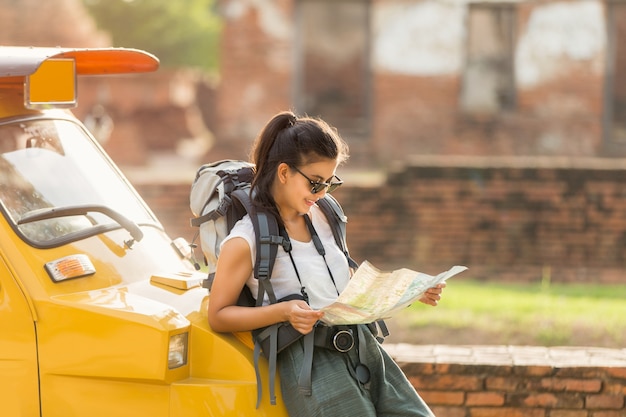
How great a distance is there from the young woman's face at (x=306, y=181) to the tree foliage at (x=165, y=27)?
4211 cm

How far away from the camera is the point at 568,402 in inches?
210

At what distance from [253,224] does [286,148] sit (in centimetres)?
27

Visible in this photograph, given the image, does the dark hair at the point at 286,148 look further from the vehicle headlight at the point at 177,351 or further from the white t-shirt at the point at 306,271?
the vehicle headlight at the point at 177,351

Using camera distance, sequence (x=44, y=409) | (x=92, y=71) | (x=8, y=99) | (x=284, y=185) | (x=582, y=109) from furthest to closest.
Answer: (x=582, y=109), (x=92, y=71), (x=8, y=99), (x=284, y=185), (x=44, y=409)

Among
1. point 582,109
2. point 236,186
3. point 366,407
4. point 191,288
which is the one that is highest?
point 236,186

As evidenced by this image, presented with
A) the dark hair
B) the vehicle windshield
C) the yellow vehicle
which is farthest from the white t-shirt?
the vehicle windshield

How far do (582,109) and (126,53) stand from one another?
1477 centimetres

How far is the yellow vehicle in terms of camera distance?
363 centimetres

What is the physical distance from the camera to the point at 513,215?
11.8m

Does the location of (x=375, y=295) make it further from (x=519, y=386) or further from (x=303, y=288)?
(x=519, y=386)

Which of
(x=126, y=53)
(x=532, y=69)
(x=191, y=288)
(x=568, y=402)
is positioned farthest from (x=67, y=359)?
(x=532, y=69)

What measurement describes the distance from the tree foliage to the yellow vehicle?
41768 millimetres

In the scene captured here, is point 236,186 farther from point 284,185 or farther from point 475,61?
point 475,61

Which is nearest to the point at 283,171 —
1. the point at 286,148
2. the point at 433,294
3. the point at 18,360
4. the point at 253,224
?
the point at 286,148
